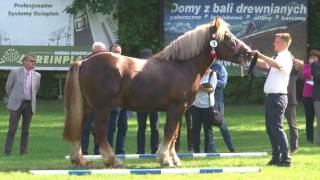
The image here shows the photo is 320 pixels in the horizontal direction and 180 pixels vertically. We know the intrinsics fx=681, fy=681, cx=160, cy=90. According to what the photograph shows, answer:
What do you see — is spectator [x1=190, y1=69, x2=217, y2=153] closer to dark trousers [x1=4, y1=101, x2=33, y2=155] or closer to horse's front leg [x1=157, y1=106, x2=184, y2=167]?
horse's front leg [x1=157, y1=106, x2=184, y2=167]

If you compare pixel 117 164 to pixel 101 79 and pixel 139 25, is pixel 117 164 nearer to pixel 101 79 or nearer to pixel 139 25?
pixel 101 79

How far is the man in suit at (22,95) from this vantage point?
13.4 meters

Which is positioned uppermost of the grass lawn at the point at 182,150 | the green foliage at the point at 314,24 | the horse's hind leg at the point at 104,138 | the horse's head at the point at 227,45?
the green foliage at the point at 314,24

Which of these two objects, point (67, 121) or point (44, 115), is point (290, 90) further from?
point (44, 115)

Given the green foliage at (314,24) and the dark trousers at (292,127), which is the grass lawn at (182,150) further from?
the green foliage at (314,24)

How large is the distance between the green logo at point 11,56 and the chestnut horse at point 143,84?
18.9 metres

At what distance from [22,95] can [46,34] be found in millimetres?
16334

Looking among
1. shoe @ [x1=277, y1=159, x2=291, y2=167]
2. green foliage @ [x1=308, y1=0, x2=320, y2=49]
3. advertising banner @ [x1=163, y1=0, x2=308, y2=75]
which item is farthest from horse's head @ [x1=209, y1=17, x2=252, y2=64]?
green foliage @ [x1=308, y1=0, x2=320, y2=49]

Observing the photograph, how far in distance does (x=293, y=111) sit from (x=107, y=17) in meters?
16.9

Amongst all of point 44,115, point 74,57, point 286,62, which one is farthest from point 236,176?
point 74,57

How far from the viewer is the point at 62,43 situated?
1153 inches

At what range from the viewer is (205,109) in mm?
13141

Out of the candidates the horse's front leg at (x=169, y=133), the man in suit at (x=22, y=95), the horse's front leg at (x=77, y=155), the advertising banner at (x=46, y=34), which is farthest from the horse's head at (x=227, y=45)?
the advertising banner at (x=46, y=34)

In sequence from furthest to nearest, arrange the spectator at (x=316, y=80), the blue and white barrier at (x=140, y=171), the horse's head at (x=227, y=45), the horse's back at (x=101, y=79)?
1. the spectator at (x=316, y=80)
2. the horse's head at (x=227, y=45)
3. the horse's back at (x=101, y=79)
4. the blue and white barrier at (x=140, y=171)
